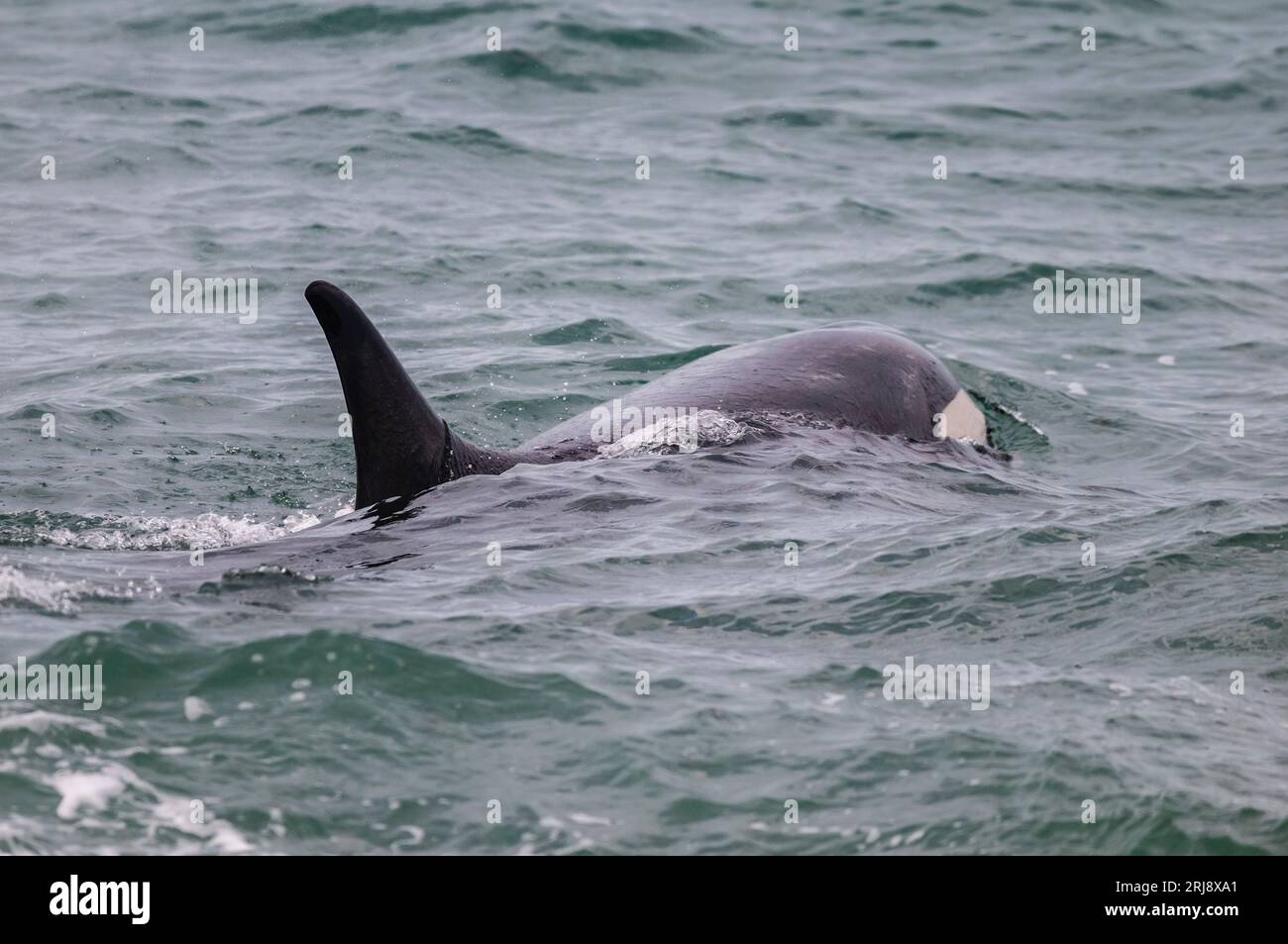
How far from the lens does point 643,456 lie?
9.66 meters

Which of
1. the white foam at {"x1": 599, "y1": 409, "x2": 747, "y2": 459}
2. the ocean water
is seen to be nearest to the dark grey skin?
the white foam at {"x1": 599, "y1": 409, "x2": 747, "y2": 459}

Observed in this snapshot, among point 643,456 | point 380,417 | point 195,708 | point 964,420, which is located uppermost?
point 380,417

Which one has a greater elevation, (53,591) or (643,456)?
(643,456)

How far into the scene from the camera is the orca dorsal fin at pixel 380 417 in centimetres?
817

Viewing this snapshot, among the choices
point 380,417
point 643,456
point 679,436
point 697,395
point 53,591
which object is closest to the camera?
point 53,591

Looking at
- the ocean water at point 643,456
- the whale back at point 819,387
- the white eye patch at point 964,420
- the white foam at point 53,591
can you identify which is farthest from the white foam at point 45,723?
the white eye patch at point 964,420

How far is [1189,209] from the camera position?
63.1 ft

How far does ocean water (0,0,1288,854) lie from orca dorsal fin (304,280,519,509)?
23cm

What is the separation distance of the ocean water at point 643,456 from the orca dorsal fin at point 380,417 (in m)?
0.23

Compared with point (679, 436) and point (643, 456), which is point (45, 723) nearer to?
point (643, 456)

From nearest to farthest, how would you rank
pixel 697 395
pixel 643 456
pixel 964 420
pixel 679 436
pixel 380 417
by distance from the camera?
pixel 380 417, pixel 643 456, pixel 679 436, pixel 697 395, pixel 964 420

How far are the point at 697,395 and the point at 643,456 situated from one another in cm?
78

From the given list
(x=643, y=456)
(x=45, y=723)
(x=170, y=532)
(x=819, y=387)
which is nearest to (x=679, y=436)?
(x=643, y=456)
